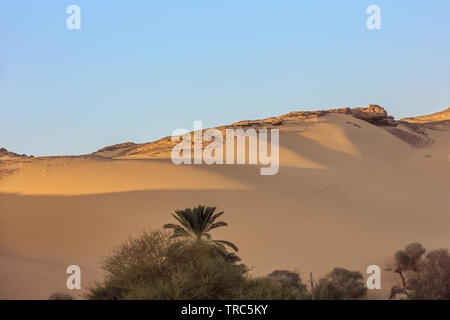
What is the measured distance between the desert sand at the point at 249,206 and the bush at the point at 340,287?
123 cm

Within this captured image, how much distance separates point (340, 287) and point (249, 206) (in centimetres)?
1401

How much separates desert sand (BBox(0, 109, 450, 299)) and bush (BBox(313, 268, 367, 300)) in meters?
1.23

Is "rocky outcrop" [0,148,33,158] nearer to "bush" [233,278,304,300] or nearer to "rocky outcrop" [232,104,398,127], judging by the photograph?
"rocky outcrop" [232,104,398,127]

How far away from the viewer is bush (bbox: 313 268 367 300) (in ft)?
42.3

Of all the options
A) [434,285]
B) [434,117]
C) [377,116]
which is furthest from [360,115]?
[434,285]

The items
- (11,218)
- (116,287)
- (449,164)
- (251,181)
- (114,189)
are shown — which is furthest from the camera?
(449,164)

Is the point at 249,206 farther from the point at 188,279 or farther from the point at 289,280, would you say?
the point at 188,279

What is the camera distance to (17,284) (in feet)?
59.6

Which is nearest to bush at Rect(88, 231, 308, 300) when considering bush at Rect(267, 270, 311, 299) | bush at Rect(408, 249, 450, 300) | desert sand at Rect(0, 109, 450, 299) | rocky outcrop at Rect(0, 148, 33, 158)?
bush at Rect(267, 270, 311, 299)

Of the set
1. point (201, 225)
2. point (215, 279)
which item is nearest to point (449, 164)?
point (201, 225)

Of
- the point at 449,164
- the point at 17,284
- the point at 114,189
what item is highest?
the point at 449,164

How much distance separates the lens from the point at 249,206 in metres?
28.0

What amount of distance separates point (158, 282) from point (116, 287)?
1.28 meters
